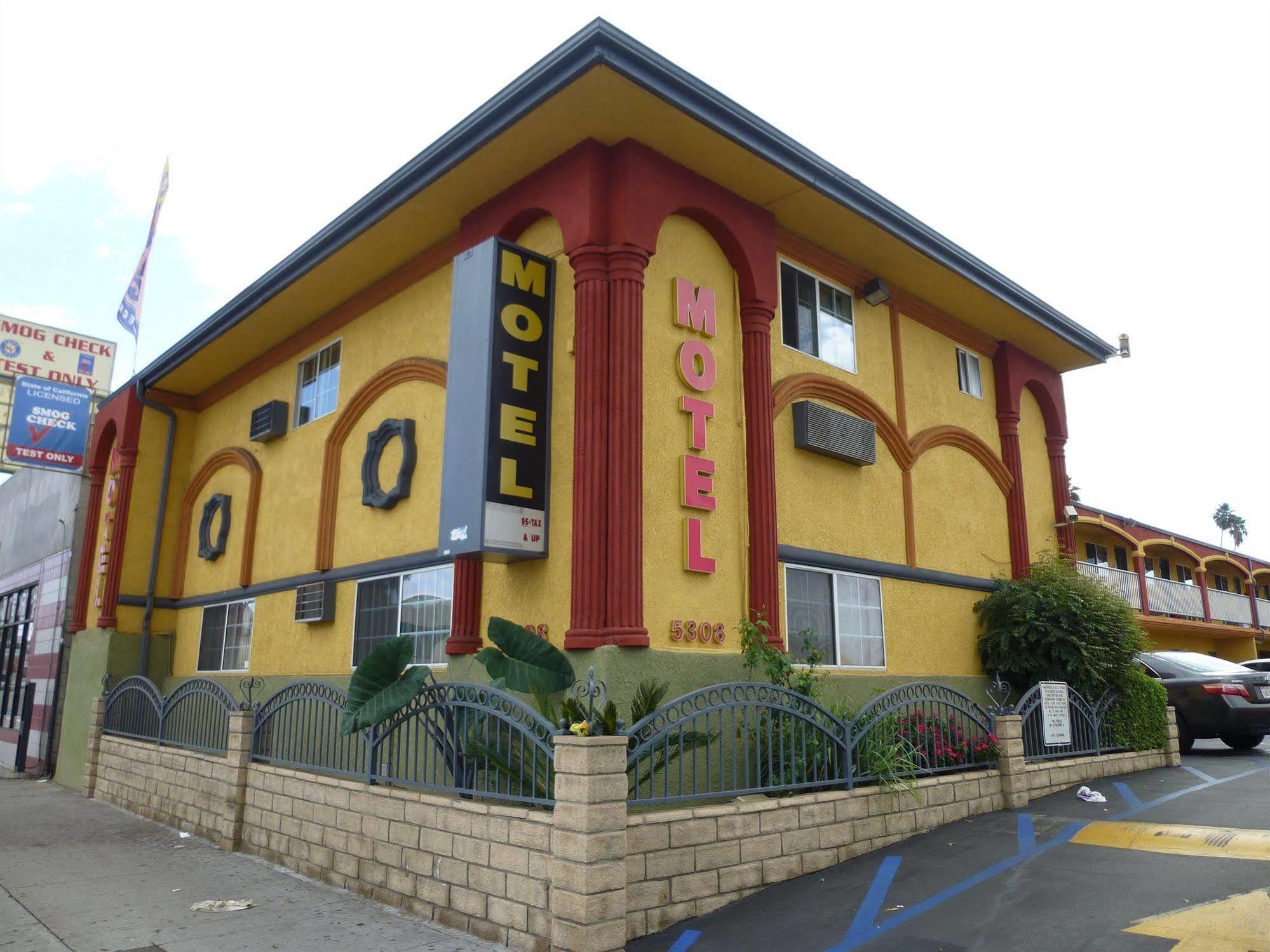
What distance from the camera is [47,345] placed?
1011 inches

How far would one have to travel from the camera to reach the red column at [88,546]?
19359 millimetres

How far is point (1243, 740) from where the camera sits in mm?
14883

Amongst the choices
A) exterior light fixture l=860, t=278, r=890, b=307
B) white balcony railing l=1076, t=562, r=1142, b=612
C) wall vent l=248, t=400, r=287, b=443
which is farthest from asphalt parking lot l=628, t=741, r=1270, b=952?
white balcony railing l=1076, t=562, r=1142, b=612

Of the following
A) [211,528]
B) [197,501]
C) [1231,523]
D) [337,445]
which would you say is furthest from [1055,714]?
[1231,523]

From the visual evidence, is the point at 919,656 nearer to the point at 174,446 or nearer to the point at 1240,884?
the point at 1240,884

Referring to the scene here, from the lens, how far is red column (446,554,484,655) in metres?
10.9

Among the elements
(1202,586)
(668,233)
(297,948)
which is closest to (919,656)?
(668,233)

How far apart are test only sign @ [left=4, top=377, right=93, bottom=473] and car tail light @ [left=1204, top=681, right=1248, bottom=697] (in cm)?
2169

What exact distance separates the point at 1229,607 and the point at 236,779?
112 feet

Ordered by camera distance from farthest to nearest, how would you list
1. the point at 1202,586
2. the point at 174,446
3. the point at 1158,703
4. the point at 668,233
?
1. the point at 1202,586
2. the point at 174,446
3. the point at 1158,703
4. the point at 668,233

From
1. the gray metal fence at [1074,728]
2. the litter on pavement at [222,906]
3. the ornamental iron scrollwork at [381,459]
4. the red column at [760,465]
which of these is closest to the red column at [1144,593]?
the gray metal fence at [1074,728]

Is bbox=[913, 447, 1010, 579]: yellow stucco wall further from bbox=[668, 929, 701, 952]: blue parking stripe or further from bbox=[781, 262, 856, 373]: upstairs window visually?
bbox=[668, 929, 701, 952]: blue parking stripe

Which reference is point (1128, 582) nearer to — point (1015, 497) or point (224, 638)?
point (1015, 497)

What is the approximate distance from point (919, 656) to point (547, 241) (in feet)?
25.4
